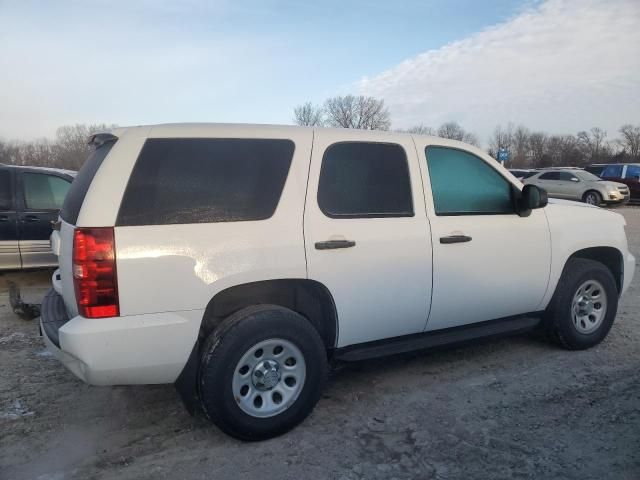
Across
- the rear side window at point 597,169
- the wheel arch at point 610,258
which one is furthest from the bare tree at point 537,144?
the wheel arch at point 610,258

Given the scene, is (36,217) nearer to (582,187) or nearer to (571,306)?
(571,306)

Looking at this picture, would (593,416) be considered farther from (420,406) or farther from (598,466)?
(420,406)

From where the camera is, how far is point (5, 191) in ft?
21.8

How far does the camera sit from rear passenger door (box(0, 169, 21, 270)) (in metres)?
6.59

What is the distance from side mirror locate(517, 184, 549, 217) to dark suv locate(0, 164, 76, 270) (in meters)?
5.61

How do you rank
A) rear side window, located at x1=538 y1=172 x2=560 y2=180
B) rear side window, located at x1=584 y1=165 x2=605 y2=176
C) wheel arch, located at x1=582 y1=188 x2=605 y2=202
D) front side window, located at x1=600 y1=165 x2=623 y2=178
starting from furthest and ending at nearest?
rear side window, located at x1=584 y1=165 x2=605 y2=176, front side window, located at x1=600 y1=165 x2=623 y2=178, rear side window, located at x1=538 y1=172 x2=560 y2=180, wheel arch, located at x1=582 y1=188 x2=605 y2=202

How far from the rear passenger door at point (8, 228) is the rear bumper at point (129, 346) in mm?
4442

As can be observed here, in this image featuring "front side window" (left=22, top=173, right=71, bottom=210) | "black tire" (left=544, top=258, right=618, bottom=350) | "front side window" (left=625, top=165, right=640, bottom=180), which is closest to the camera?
"black tire" (left=544, top=258, right=618, bottom=350)

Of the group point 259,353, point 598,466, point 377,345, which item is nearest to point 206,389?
point 259,353

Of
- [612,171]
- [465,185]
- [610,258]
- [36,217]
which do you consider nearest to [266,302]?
[465,185]

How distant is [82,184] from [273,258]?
50.2 inches

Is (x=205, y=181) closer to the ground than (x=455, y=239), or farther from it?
farther from it

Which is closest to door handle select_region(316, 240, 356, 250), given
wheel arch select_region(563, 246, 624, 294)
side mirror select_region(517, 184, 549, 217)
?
side mirror select_region(517, 184, 549, 217)

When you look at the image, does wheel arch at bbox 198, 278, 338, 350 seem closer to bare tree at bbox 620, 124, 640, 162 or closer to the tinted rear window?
the tinted rear window
